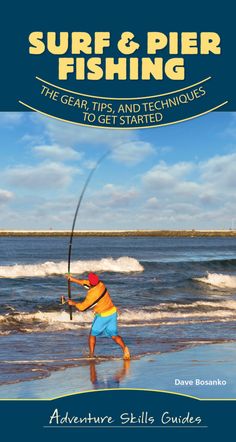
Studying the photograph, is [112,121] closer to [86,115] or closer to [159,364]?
[86,115]

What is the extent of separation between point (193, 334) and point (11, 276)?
19465mm

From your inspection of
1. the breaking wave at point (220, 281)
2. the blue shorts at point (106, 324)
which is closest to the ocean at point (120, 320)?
the breaking wave at point (220, 281)

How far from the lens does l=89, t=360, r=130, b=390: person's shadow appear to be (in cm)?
791

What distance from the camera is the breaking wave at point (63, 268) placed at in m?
31.7

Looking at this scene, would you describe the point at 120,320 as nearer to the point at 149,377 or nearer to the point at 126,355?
the point at 126,355

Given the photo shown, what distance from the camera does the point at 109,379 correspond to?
8.27 m

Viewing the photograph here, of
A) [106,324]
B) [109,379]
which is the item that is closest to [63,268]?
[106,324]

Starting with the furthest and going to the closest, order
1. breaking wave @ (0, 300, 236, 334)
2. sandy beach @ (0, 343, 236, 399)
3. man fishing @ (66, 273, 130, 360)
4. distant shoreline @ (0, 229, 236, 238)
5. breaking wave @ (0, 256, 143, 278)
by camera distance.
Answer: distant shoreline @ (0, 229, 236, 238) < breaking wave @ (0, 256, 143, 278) < breaking wave @ (0, 300, 236, 334) < man fishing @ (66, 273, 130, 360) < sandy beach @ (0, 343, 236, 399)

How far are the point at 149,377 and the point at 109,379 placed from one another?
21.9 inches

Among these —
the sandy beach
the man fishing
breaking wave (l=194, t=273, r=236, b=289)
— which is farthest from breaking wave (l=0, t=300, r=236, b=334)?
breaking wave (l=194, t=273, r=236, b=289)

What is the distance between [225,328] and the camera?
13.4 meters

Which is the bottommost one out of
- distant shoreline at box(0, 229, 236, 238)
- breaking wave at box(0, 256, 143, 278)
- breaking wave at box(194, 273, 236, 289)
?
breaking wave at box(194, 273, 236, 289)

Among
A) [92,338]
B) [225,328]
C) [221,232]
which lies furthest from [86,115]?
[221,232]

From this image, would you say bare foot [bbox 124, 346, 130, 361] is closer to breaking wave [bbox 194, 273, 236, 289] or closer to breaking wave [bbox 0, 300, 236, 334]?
breaking wave [bbox 0, 300, 236, 334]
